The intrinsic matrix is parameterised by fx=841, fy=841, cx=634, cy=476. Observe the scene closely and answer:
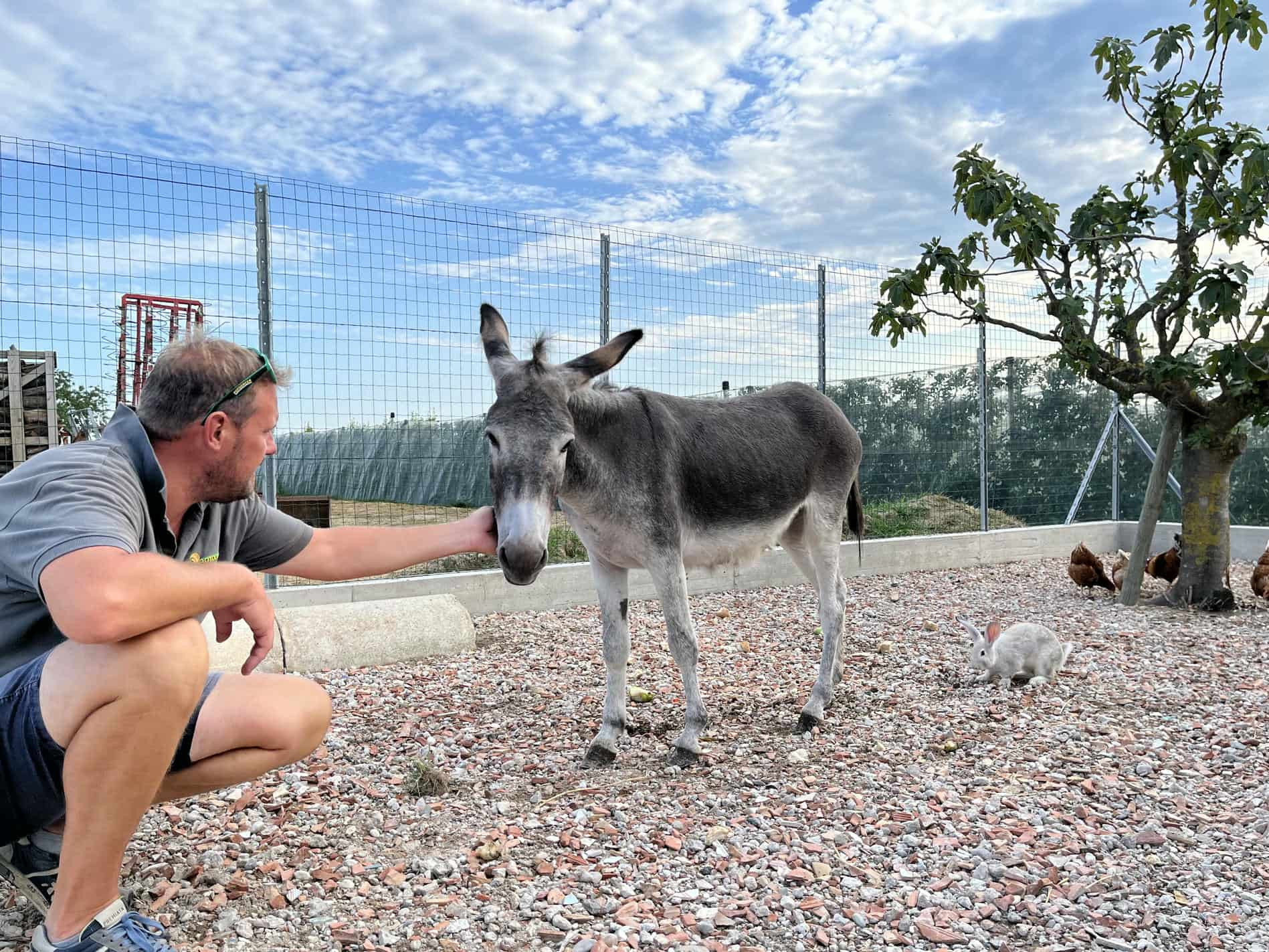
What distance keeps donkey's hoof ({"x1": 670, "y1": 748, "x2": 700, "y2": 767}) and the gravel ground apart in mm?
77

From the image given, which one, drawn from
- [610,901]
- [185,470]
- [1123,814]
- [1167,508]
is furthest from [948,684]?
[1167,508]

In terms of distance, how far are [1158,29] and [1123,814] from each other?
6.43m

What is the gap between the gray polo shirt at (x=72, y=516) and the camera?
2.00 m

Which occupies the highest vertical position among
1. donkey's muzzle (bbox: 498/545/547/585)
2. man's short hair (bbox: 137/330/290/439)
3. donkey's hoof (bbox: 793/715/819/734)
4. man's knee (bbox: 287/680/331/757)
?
man's short hair (bbox: 137/330/290/439)

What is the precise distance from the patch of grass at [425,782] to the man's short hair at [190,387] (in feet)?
6.35

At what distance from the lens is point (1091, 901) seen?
2.72m

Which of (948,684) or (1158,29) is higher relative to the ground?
(1158,29)

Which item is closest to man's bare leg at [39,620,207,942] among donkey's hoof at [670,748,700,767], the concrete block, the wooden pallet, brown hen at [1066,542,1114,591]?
donkey's hoof at [670,748,700,767]

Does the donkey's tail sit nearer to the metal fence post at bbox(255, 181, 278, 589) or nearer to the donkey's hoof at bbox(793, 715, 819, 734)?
the donkey's hoof at bbox(793, 715, 819, 734)

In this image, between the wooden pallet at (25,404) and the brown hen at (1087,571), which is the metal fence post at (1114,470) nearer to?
the brown hen at (1087,571)

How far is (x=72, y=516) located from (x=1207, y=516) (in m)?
8.65

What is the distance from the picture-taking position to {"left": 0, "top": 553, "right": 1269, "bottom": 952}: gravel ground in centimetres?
262

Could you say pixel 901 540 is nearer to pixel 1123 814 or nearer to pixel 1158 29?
pixel 1158 29

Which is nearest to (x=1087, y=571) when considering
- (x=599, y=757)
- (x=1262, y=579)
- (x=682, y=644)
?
(x=1262, y=579)
